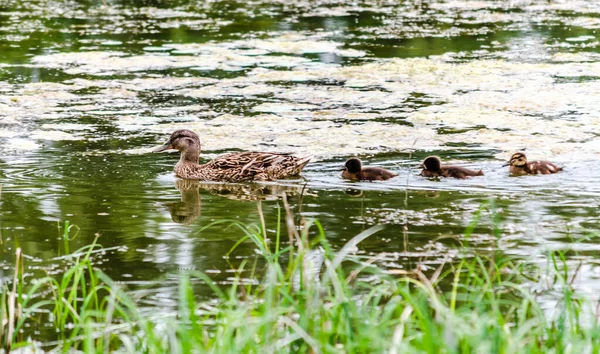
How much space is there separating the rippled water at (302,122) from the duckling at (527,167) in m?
0.08

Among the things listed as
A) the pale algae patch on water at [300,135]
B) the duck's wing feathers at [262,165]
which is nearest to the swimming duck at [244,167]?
the duck's wing feathers at [262,165]

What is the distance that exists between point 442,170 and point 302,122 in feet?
7.40

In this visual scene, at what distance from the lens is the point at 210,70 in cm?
1255

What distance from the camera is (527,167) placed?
24.8 feet

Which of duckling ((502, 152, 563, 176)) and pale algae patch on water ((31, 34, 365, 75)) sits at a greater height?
pale algae patch on water ((31, 34, 365, 75))

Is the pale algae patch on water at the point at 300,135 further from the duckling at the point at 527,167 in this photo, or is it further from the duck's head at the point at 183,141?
the duckling at the point at 527,167

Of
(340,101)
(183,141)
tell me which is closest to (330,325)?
(183,141)

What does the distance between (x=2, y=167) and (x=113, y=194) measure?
1361 mm

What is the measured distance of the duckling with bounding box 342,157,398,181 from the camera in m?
7.59

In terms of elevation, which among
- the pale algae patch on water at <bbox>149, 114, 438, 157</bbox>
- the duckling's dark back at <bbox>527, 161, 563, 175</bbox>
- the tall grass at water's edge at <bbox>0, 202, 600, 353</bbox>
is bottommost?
the pale algae patch on water at <bbox>149, 114, 438, 157</bbox>

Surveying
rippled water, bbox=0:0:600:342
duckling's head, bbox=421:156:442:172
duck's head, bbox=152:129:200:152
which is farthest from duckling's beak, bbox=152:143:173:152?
duckling's head, bbox=421:156:442:172

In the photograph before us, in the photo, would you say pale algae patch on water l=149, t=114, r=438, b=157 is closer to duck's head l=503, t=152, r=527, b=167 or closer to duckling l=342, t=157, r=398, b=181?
duckling l=342, t=157, r=398, b=181

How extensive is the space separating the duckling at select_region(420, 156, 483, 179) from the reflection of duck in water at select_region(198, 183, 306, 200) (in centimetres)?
91

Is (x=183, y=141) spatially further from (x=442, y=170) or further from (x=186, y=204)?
(x=442, y=170)
